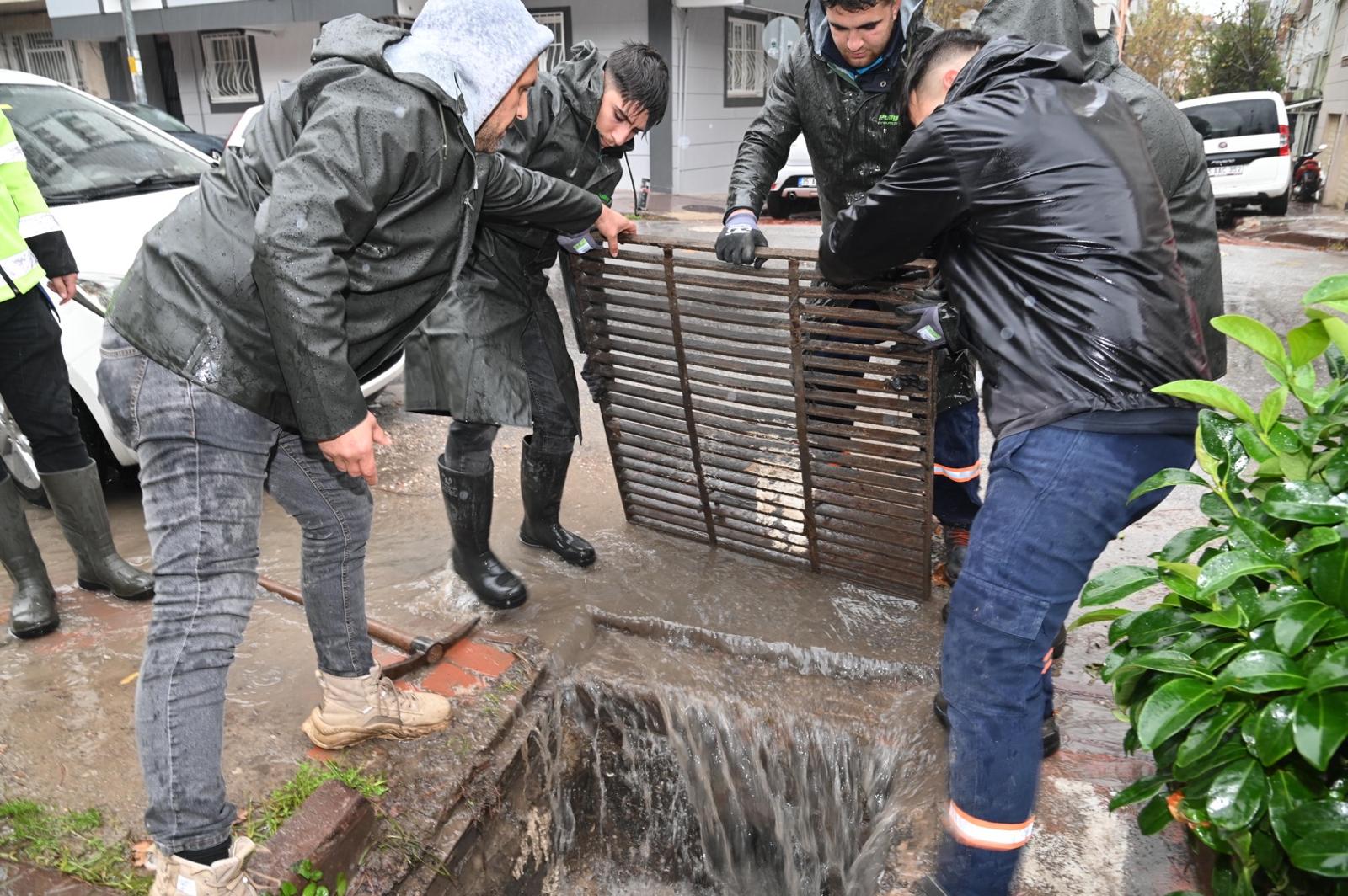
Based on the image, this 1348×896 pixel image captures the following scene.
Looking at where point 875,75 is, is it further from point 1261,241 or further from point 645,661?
point 1261,241

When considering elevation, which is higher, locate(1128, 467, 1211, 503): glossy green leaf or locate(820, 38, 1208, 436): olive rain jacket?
locate(820, 38, 1208, 436): olive rain jacket

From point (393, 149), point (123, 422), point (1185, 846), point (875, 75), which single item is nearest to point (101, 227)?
point (123, 422)

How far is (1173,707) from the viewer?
146cm

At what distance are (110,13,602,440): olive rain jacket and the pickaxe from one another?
1090mm

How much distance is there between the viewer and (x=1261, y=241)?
12.1 meters

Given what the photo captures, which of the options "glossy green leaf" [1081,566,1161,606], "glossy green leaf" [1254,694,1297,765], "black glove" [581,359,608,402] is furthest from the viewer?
"black glove" [581,359,608,402]

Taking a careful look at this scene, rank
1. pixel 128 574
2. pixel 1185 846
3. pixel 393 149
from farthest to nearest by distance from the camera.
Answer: pixel 128 574, pixel 1185 846, pixel 393 149

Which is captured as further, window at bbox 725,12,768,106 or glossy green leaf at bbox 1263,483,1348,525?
window at bbox 725,12,768,106

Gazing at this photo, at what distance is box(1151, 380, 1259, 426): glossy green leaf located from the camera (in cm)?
164

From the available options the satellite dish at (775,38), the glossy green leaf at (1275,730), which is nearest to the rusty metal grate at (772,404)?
the glossy green leaf at (1275,730)

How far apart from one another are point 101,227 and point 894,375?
3.33 metres

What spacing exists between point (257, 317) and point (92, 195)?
3106 mm

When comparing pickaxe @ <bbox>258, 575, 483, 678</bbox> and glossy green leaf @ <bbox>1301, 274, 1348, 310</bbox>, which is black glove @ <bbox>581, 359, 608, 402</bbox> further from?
glossy green leaf @ <bbox>1301, 274, 1348, 310</bbox>

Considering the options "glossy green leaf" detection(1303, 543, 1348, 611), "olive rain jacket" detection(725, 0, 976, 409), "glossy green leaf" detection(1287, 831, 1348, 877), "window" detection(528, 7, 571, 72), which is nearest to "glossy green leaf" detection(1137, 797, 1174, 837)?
"glossy green leaf" detection(1287, 831, 1348, 877)
